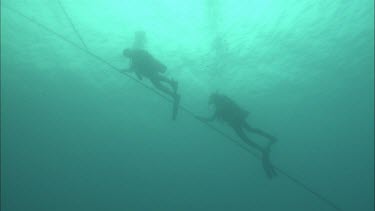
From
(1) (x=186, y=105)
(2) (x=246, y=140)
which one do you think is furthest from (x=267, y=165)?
(1) (x=186, y=105)

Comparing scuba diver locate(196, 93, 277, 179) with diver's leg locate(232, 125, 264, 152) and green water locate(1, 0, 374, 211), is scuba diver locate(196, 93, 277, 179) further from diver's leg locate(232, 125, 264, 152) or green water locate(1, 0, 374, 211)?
green water locate(1, 0, 374, 211)

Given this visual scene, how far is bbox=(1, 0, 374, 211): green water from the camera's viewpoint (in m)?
14.2

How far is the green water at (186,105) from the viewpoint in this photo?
46.4ft

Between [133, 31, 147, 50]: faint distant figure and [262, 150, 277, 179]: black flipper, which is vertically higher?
[133, 31, 147, 50]: faint distant figure

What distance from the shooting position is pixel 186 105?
2289 centimetres

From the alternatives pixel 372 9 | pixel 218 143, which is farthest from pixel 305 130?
pixel 372 9

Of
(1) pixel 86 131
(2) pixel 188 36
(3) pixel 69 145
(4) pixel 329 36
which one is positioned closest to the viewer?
(2) pixel 188 36

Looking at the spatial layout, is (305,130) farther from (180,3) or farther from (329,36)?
(180,3)

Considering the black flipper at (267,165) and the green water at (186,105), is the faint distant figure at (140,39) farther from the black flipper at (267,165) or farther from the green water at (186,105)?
the black flipper at (267,165)

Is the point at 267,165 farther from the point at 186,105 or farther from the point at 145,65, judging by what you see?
the point at 186,105

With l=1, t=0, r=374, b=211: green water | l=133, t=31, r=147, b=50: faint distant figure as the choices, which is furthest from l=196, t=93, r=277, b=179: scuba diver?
l=133, t=31, r=147, b=50: faint distant figure

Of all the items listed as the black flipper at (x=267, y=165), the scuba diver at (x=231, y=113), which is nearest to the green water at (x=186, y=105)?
the scuba diver at (x=231, y=113)

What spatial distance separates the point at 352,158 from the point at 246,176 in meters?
14.1

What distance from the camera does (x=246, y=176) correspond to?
39500 mm
